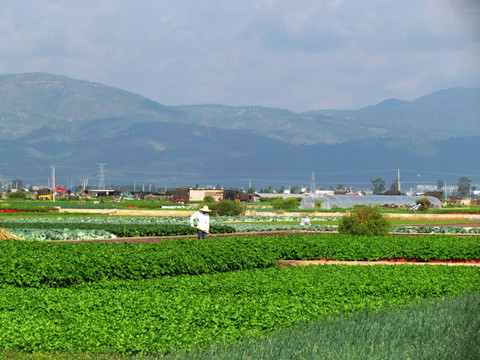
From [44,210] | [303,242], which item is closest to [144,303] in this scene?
[303,242]

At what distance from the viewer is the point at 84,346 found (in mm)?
9156

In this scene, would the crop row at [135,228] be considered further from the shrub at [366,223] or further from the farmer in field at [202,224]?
the farmer in field at [202,224]

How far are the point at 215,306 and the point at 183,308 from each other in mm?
478

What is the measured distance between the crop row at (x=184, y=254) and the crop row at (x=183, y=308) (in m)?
0.76

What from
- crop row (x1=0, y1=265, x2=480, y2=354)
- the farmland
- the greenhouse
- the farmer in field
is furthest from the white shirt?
the greenhouse

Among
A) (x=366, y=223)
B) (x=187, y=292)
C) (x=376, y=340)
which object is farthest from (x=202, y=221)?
(x=376, y=340)

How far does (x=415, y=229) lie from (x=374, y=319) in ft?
84.0

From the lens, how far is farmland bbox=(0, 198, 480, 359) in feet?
29.7

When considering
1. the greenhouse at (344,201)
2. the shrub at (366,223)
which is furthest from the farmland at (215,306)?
the greenhouse at (344,201)

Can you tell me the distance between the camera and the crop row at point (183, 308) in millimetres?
9219

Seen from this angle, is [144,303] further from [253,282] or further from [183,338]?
[253,282]

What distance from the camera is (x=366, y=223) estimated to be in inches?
1079

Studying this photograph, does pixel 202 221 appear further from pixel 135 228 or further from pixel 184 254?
pixel 135 228

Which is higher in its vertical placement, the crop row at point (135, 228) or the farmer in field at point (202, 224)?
the farmer in field at point (202, 224)
